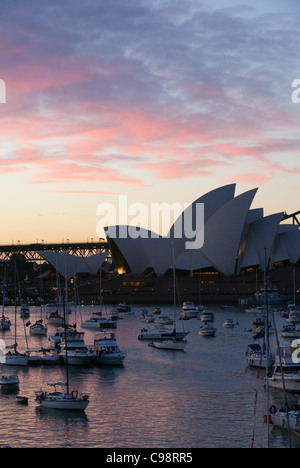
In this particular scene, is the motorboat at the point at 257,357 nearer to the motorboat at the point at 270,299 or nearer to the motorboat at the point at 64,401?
the motorboat at the point at 64,401

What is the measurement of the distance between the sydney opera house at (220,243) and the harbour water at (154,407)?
45.1 metres

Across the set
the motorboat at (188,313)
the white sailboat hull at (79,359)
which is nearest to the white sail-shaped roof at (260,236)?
the motorboat at (188,313)

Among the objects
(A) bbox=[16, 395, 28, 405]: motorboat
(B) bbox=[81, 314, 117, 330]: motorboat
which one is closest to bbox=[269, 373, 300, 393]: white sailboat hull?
(A) bbox=[16, 395, 28, 405]: motorboat

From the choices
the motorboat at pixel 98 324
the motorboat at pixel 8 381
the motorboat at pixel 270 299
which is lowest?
the motorboat at pixel 8 381

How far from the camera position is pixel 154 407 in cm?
2748

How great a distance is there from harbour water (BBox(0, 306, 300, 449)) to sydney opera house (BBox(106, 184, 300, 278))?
45083 mm

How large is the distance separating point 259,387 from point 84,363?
9.84m

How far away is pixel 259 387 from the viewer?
1228 inches

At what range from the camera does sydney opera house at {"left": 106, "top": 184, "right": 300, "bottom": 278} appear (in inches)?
3455

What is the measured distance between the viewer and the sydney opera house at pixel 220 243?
3455 inches

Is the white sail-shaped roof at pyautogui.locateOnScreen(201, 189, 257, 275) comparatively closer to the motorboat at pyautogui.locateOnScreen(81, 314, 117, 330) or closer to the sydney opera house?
the sydney opera house

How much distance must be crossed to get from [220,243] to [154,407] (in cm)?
6449
